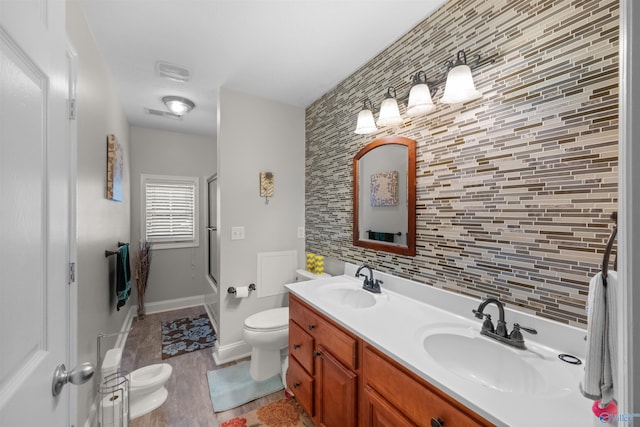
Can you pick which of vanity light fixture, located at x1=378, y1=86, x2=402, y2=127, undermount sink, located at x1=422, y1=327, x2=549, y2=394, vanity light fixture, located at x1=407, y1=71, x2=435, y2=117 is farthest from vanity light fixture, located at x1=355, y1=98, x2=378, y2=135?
undermount sink, located at x1=422, y1=327, x2=549, y2=394

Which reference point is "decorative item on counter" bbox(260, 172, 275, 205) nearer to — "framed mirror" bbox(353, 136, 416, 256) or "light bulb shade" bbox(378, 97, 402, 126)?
"framed mirror" bbox(353, 136, 416, 256)

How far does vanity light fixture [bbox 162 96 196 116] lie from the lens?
2533mm

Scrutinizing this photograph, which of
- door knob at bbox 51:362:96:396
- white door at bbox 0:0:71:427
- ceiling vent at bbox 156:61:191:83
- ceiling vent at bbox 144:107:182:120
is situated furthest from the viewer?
ceiling vent at bbox 144:107:182:120

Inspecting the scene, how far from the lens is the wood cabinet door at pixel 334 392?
123cm

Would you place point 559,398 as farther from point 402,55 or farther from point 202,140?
point 202,140

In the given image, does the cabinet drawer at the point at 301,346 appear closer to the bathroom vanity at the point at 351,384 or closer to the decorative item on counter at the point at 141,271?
the bathroom vanity at the point at 351,384

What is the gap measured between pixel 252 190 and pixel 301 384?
1.65m

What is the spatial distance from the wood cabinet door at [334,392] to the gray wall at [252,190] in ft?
3.97

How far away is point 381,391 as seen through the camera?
3.51 feet

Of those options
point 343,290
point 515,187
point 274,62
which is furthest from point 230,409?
point 274,62

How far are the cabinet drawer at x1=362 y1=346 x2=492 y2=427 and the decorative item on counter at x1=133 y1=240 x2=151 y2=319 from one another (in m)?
3.15

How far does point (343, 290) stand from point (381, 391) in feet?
2.55

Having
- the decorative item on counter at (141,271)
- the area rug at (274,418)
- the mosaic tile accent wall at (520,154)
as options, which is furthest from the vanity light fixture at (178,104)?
the area rug at (274,418)

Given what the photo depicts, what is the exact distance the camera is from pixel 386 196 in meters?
1.77
